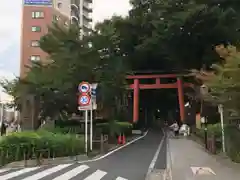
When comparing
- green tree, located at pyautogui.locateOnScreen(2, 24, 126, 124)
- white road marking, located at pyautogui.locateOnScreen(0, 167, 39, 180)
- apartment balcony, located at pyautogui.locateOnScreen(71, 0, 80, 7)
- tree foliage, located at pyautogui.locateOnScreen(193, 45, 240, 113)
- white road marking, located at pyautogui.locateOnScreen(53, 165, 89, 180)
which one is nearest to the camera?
white road marking, located at pyautogui.locateOnScreen(53, 165, 89, 180)

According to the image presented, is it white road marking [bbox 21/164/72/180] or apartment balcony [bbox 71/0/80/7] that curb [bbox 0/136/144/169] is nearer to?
white road marking [bbox 21/164/72/180]

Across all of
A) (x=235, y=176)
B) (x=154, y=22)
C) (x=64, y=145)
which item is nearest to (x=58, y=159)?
(x=64, y=145)

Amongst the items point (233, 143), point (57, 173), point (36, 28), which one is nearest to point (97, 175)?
point (57, 173)

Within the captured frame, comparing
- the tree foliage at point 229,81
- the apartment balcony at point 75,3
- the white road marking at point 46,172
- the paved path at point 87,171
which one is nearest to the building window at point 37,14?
the apartment balcony at point 75,3

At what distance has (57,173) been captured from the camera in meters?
12.2

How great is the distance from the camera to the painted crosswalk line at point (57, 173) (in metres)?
11.5

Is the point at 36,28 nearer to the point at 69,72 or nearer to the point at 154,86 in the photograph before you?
the point at 154,86

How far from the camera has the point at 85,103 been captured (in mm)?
17984

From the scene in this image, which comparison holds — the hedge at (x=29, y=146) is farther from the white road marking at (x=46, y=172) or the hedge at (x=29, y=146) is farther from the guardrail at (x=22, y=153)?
the white road marking at (x=46, y=172)

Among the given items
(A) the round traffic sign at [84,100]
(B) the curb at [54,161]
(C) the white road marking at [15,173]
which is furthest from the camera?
(A) the round traffic sign at [84,100]

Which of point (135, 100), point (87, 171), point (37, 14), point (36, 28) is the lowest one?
point (87, 171)

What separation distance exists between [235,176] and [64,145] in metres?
7.79

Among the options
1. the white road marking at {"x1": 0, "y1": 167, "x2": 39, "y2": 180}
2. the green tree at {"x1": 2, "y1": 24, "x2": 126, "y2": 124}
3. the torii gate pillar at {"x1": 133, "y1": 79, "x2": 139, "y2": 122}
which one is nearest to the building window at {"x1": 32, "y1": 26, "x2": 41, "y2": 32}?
the torii gate pillar at {"x1": 133, "y1": 79, "x2": 139, "y2": 122}

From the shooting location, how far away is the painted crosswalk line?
11458mm
